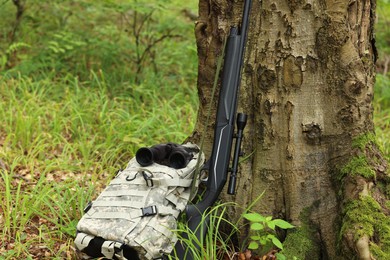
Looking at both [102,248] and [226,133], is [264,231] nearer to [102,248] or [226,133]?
[226,133]

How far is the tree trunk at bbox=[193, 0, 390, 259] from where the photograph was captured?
3.43 m

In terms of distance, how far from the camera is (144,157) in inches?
142

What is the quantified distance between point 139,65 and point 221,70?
3824mm

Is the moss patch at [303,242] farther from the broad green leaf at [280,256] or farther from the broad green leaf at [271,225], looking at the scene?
the broad green leaf at [271,225]

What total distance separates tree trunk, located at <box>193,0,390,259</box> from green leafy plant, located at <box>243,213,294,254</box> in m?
0.13

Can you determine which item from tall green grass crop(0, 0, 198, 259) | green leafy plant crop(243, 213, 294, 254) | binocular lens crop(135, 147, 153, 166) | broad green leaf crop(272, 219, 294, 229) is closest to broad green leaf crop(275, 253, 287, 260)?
green leafy plant crop(243, 213, 294, 254)

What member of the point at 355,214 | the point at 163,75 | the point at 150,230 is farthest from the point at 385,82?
the point at 150,230

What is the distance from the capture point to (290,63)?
3486 mm

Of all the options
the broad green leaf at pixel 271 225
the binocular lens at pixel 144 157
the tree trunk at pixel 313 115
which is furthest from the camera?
the binocular lens at pixel 144 157

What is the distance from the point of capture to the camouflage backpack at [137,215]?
129 inches

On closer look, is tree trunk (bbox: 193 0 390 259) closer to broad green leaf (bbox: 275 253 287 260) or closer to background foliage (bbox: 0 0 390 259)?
broad green leaf (bbox: 275 253 287 260)

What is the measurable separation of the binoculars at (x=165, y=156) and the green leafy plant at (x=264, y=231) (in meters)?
0.54

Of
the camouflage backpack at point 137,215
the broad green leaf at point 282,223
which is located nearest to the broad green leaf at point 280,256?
the broad green leaf at point 282,223

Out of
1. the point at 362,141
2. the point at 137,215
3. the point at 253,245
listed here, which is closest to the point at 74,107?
the point at 137,215
